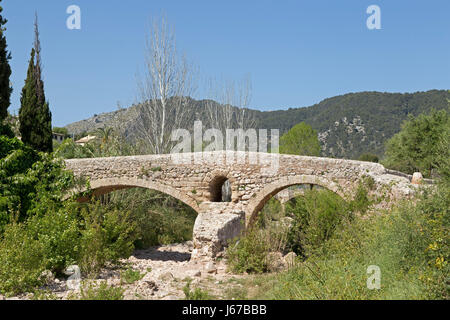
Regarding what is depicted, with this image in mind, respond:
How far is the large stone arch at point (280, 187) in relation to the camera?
1301 cm

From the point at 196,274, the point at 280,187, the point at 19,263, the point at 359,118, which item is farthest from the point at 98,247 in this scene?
the point at 359,118

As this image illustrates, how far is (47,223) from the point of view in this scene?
9.80 meters

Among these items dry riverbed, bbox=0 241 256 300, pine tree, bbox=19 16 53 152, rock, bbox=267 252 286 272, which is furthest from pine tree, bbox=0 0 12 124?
rock, bbox=267 252 286 272

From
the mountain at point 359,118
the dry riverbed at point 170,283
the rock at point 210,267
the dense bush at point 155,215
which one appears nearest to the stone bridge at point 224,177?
the rock at point 210,267

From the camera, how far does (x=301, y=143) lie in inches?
1373

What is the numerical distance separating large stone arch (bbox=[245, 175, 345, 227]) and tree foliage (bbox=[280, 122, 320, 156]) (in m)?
20.7

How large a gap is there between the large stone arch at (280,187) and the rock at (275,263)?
2.99 m

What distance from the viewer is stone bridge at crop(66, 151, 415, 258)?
12.6 metres

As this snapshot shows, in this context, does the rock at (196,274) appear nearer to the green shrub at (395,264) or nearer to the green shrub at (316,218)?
the green shrub at (395,264)

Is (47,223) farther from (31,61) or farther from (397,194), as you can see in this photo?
(31,61)

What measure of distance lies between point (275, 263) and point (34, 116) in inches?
506

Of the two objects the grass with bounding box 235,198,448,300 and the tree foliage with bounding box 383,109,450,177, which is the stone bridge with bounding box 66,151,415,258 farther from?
the tree foliage with bounding box 383,109,450,177

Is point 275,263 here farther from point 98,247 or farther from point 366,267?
point 98,247
